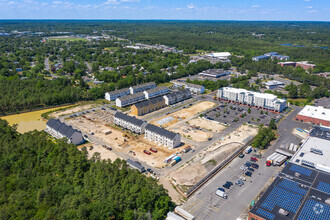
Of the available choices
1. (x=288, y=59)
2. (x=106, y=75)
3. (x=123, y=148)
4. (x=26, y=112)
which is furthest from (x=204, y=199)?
(x=288, y=59)

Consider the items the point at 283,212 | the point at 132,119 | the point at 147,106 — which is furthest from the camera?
the point at 147,106

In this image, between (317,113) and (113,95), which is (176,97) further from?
(317,113)

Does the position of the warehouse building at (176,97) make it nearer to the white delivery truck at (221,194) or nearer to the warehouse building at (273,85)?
the warehouse building at (273,85)

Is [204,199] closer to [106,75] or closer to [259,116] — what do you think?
[259,116]

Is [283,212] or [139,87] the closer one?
[283,212]


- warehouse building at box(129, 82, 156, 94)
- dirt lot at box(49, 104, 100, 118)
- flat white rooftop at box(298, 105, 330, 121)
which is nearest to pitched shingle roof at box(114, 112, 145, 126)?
dirt lot at box(49, 104, 100, 118)

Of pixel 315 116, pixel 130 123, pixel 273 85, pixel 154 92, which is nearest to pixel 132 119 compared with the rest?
pixel 130 123

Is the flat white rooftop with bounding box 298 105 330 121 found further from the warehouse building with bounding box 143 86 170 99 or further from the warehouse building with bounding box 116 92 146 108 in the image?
the warehouse building with bounding box 116 92 146 108
